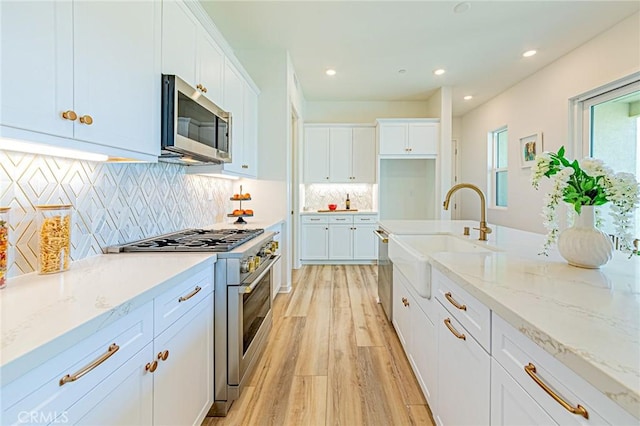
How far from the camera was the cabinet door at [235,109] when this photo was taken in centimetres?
273

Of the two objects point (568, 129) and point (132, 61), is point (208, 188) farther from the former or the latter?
point (568, 129)

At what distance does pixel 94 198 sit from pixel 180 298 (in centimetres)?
73

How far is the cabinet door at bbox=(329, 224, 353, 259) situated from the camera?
17.8 ft

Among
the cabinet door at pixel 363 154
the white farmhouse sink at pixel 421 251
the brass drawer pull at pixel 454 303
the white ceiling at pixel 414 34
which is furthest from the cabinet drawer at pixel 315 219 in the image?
the brass drawer pull at pixel 454 303

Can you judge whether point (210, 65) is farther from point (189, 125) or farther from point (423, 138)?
point (423, 138)

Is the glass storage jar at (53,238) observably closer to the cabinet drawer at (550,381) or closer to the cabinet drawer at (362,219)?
the cabinet drawer at (550,381)

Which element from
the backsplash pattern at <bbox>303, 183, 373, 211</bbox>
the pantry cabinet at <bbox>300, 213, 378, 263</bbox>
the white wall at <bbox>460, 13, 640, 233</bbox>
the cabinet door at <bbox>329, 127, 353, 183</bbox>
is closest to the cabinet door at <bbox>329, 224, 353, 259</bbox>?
the pantry cabinet at <bbox>300, 213, 378, 263</bbox>

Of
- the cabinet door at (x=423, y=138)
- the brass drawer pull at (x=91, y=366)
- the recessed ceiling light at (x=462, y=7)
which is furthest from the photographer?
the cabinet door at (x=423, y=138)

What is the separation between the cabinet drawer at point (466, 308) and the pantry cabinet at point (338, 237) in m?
3.88

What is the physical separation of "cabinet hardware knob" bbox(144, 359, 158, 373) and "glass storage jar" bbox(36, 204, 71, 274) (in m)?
0.55

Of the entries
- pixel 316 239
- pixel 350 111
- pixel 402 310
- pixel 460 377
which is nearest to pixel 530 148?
pixel 350 111

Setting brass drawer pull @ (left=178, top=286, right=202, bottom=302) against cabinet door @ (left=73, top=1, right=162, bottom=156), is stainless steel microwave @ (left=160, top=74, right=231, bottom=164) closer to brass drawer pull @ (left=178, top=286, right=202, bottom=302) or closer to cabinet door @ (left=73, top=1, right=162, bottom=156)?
cabinet door @ (left=73, top=1, right=162, bottom=156)

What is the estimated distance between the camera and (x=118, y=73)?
1.32 m

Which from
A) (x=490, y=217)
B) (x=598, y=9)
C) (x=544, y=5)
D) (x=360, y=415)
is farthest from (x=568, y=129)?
(x=360, y=415)
